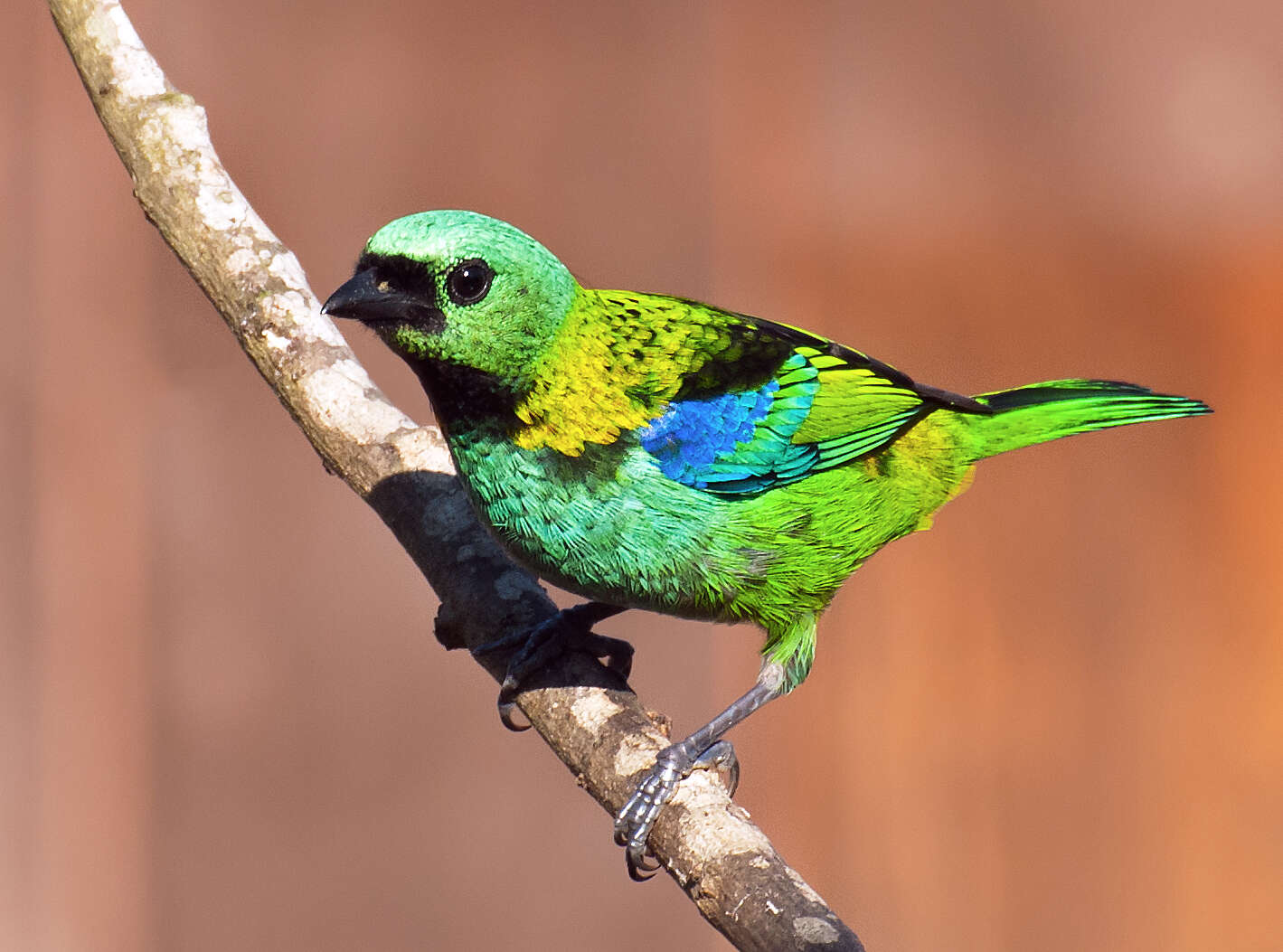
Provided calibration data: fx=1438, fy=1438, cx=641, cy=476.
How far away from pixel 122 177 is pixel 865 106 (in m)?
2.87

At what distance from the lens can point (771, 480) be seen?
3.38 meters

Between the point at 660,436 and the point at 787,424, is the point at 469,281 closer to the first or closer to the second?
the point at 660,436

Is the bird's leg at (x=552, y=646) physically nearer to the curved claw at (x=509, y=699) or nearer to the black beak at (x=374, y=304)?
the curved claw at (x=509, y=699)

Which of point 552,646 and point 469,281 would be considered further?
point 552,646

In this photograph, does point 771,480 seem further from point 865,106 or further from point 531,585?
point 865,106

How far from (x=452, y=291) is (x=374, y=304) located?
0.16m

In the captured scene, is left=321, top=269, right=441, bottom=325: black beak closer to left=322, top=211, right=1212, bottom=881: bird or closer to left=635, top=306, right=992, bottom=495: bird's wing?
left=322, top=211, right=1212, bottom=881: bird

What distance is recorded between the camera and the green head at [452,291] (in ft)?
9.29

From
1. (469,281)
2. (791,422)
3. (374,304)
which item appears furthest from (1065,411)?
→ (374,304)

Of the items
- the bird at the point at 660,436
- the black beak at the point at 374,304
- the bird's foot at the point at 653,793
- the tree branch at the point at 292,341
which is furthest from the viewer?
the tree branch at the point at 292,341

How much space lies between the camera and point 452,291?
9.45 feet

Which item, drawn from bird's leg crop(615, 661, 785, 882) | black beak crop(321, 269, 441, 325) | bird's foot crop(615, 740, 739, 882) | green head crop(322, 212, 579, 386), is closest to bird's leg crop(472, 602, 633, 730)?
bird's leg crop(615, 661, 785, 882)

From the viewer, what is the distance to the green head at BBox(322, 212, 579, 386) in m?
2.83

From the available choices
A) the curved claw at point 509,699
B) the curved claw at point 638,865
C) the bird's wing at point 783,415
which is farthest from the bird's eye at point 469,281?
the curved claw at point 638,865
